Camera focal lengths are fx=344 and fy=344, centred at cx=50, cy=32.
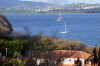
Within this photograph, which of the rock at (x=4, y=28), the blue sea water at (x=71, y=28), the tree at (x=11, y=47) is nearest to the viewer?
the tree at (x=11, y=47)

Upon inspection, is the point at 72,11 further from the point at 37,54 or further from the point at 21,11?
the point at 37,54

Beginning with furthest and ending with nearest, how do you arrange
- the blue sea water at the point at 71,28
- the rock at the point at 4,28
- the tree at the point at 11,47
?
the blue sea water at the point at 71,28 → the rock at the point at 4,28 → the tree at the point at 11,47

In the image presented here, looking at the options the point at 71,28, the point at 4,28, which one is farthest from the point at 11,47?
the point at 71,28

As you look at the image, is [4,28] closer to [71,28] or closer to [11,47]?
[11,47]

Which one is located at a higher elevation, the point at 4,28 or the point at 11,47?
the point at 11,47

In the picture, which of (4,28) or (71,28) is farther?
(71,28)

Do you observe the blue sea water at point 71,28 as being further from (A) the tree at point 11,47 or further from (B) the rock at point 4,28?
(A) the tree at point 11,47

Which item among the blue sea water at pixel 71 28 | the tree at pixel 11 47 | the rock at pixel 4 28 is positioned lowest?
the blue sea water at pixel 71 28

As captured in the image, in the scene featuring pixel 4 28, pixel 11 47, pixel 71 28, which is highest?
pixel 11 47

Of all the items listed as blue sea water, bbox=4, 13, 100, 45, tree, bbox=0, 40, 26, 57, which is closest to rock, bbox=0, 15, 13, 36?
blue sea water, bbox=4, 13, 100, 45

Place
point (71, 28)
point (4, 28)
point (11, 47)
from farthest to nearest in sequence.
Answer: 1. point (71, 28)
2. point (4, 28)
3. point (11, 47)

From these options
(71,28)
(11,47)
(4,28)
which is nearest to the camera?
(11,47)

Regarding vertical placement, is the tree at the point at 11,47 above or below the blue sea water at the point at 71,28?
above

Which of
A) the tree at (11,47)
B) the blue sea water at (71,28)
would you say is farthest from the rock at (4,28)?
the tree at (11,47)
